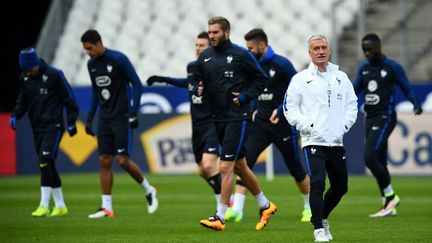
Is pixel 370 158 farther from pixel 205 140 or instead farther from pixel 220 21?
pixel 220 21

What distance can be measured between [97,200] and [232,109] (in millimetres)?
6263

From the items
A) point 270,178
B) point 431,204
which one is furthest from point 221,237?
point 270,178

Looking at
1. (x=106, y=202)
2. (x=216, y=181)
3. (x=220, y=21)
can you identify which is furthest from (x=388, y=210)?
(x=220, y=21)

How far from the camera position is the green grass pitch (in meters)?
11.8

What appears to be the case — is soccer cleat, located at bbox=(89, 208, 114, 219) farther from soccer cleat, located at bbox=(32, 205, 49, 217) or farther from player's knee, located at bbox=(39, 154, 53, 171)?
player's knee, located at bbox=(39, 154, 53, 171)

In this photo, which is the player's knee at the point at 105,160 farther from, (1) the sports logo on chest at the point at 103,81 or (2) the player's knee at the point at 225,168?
(2) the player's knee at the point at 225,168

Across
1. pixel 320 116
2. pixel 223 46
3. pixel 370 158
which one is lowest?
pixel 370 158

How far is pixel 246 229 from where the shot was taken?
12773mm

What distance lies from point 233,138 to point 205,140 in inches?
94.3

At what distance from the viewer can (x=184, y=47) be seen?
3084 cm

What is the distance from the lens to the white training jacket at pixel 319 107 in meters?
10.9

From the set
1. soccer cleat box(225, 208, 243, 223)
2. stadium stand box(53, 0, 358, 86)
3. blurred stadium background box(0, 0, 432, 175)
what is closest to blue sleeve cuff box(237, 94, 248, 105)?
soccer cleat box(225, 208, 243, 223)

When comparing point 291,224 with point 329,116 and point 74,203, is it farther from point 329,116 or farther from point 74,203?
point 74,203

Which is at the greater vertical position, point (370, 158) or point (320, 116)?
point (320, 116)
